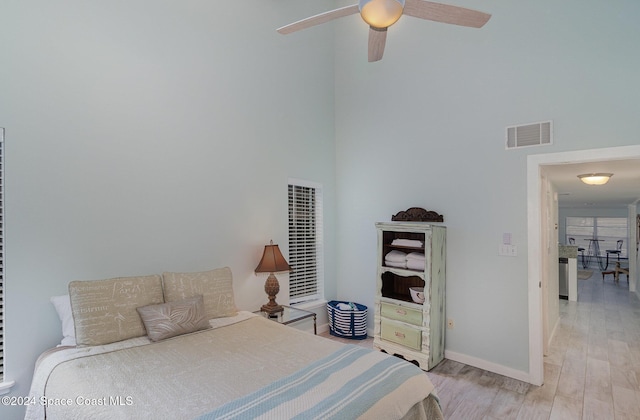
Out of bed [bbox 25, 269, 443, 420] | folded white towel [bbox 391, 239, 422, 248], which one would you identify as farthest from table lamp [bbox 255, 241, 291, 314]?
folded white towel [bbox 391, 239, 422, 248]

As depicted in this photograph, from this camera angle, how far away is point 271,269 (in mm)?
3324

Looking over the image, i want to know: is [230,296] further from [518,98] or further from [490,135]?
[518,98]

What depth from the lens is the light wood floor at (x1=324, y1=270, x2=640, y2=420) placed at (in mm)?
2525

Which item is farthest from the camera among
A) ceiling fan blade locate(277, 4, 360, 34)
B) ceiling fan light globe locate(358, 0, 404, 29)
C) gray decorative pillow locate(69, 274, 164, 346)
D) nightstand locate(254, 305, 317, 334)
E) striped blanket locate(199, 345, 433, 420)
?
nightstand locate(254, 305, 317, 334)

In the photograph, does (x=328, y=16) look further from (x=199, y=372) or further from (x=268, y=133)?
(x=199, y=372)

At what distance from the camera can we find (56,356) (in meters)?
1.94

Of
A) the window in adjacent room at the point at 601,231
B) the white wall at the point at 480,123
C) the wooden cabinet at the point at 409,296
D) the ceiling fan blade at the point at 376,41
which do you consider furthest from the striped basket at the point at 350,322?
the window in adjacent room at the point at 601,231

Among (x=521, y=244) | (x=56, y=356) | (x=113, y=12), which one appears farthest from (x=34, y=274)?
(x=521, y=244)

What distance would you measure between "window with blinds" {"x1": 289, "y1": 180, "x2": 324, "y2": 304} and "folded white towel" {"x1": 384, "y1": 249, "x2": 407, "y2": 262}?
3.44 ft

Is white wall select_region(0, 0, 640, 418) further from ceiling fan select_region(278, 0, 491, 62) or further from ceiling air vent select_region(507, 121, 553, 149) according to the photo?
ceiling fan select_region(278, 0, 491, 62)

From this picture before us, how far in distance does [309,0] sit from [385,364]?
426 cm

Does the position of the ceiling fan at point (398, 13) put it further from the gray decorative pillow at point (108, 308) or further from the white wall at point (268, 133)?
the gray decorative pillow at point (108, 308)

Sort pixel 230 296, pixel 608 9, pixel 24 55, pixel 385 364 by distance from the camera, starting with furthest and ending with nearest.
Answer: pixel 230 296 → pixel 608 9 → pixel 24 55 → pixel 385 364

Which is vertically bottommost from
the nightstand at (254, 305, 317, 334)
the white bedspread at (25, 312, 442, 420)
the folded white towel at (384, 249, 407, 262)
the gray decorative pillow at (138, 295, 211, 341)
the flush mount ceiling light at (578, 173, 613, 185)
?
the nightstand at (254, 305, 317, 334)
